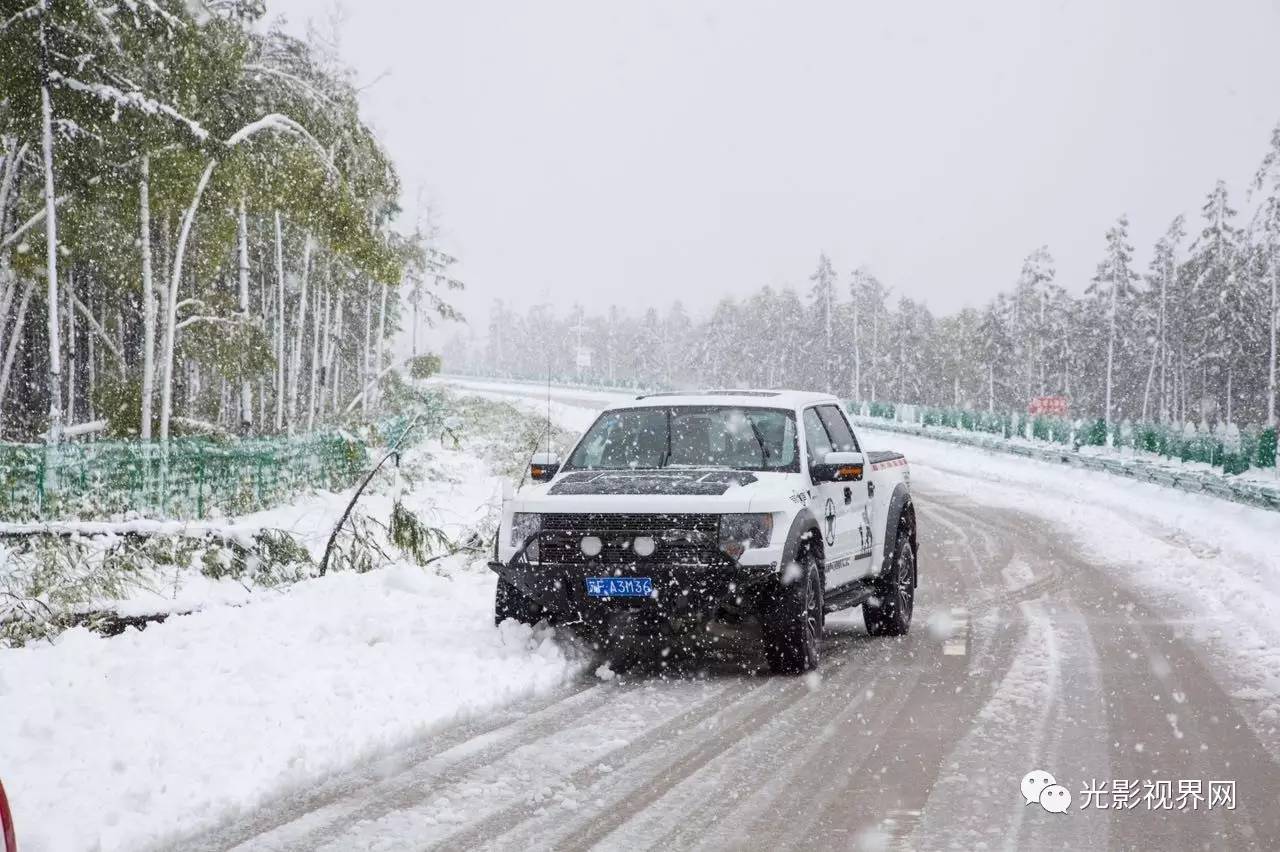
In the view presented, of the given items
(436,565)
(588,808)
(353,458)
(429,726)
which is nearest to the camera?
→ (588,808)

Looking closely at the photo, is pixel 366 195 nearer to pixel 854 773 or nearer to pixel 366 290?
pixel 854 773

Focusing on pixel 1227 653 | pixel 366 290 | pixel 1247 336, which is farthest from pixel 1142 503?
pixel 1247 336

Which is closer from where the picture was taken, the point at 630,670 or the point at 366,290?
the point at 630,670

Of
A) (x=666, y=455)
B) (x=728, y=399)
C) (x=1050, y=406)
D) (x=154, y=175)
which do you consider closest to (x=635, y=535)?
(x=666, y=455)

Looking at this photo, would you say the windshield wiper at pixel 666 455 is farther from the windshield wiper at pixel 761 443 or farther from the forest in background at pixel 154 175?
the forest in background at pixel 154 175

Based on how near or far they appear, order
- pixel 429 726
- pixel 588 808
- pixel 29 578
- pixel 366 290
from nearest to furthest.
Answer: pixel 588 808 → pixel 429 726 → pixel 29 578 → pixel 366 290

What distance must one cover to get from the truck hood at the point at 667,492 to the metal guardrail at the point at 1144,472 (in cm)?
1254

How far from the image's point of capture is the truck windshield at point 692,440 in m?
8.66

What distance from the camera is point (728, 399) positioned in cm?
921

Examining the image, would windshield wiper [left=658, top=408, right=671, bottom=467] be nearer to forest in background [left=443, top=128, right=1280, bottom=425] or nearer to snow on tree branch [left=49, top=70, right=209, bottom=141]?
snow on tree branch [left=49, top=70, right=209, bottom=141]

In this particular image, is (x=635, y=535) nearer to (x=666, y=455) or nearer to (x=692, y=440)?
(x=666, y=455)

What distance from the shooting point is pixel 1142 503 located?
22.5 metres

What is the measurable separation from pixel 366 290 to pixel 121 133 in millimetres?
30632

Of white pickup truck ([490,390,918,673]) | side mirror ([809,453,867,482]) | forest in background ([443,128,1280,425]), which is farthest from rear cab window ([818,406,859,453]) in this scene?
forest in background ([443,128,1280,425])
